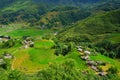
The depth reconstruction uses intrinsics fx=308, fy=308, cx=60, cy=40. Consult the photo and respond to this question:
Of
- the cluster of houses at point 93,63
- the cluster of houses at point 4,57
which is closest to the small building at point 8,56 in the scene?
the cluster of houses at point 4,57

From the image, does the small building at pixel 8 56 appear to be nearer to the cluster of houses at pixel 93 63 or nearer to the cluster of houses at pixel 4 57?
the cluster of houses at pixel 4 57

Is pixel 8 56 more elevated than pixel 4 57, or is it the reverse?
pixel 4 57

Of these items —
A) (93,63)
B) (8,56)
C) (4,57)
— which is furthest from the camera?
(8,56)

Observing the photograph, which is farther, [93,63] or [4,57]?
[4,57]

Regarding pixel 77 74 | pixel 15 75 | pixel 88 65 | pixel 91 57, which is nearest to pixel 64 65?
pixel 77 74

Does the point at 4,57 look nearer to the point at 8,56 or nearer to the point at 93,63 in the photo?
the point at 8,56

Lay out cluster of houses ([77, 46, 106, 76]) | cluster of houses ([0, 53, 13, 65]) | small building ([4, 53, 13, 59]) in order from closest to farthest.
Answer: cluster of houses ([77, 46, 106, 76]) < cluster of houses ([0, 53, 13, 65]) < small building ([4, 53, 13, 59])

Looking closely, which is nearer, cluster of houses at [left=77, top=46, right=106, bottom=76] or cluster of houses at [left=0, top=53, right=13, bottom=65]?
cluster of houses at [left=77, top=46, right=106, bottom=76]

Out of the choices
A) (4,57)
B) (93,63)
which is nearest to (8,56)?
(4,57)

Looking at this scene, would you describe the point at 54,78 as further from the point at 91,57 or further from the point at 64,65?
the point at 91,57

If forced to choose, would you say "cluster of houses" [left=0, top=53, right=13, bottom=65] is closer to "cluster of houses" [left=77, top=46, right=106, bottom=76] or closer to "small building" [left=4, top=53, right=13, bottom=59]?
"small building" [left=4, top=53, right=13, bottom=59]

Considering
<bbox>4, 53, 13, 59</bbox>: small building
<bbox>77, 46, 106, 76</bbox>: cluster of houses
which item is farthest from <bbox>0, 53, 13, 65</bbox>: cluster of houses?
<bbox>77, 46, 106, 76</bbox>: cluster of houses

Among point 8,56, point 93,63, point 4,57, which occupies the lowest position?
point 93,63
